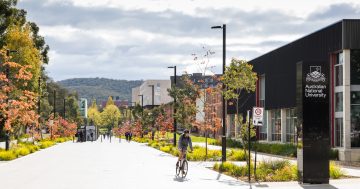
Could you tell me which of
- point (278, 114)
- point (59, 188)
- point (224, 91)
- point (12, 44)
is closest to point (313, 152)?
point (59, 188)

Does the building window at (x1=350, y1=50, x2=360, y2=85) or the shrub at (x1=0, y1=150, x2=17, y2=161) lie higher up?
the building window at (x1=350, y1=50, x2=360, y2=85)

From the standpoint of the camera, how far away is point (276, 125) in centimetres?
5994

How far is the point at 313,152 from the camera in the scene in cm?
2052

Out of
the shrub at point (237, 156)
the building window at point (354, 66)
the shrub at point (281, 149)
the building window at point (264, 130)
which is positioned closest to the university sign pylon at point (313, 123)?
the shrub at point (237, 156)

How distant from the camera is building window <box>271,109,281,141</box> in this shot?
2319 inches

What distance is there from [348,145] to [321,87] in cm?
1919

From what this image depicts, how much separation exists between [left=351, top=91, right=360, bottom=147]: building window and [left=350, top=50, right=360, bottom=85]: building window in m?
0.80

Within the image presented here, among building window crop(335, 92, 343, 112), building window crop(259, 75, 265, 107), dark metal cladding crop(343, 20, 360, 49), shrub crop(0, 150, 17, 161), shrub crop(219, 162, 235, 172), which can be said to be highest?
dark metal cladding crop(343, 20, 360, 49)

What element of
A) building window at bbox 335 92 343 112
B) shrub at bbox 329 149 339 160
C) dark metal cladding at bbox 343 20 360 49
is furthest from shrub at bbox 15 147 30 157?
dark metal cladding at bbox 343 20 360 49

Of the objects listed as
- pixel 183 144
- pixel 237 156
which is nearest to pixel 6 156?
pixel 237 156

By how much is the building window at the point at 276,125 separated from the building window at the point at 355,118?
63.9ft

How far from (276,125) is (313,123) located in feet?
130

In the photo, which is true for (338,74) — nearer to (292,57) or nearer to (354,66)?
(354,66)

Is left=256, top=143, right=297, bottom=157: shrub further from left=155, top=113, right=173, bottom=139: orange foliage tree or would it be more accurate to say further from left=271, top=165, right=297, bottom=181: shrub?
left=155, top=113, right=173, bottom=139: orange foliage tree
